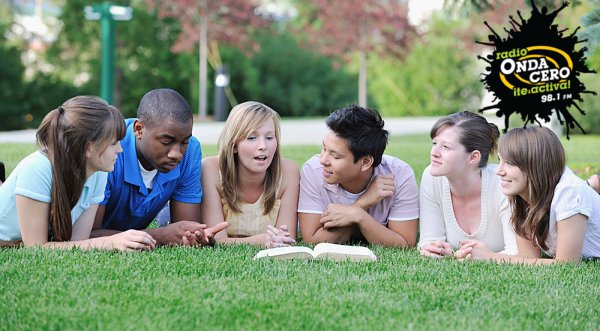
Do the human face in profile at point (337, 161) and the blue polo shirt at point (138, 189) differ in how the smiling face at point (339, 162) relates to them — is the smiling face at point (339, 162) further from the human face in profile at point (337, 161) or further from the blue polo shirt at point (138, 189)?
the blue polo shirt at point (138, 189)

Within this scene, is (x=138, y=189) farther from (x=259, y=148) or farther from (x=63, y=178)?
(x=259, y=148)

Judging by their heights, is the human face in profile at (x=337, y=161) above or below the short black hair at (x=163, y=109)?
below

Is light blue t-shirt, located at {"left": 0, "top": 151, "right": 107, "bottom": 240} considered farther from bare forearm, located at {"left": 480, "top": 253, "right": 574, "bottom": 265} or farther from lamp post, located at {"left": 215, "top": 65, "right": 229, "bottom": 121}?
lamp post, located at {"left": 215, "top": 65, "right": 229, "bottom": 121}

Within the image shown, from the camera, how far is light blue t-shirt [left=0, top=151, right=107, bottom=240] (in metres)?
4.59

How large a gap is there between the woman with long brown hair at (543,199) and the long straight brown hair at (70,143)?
2251mm

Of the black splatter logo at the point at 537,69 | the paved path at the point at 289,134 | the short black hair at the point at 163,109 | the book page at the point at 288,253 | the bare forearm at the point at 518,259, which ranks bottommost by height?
the paved path at the point at 289,134

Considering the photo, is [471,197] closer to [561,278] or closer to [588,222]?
[588,222]

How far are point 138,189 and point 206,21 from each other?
20046mm

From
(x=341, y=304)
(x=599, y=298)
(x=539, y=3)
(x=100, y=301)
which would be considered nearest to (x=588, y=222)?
(x=599, y=298)

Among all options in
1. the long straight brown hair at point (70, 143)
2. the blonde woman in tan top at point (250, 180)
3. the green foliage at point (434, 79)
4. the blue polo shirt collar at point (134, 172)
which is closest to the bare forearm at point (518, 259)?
the blonde woman in tan top at point (250, 180)

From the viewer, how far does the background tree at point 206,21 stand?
24547mm

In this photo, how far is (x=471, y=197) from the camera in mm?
5438

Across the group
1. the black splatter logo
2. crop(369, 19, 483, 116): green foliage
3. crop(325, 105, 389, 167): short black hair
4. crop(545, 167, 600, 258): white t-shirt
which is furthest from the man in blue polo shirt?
crop(369, 19, 483, 116): green foliage

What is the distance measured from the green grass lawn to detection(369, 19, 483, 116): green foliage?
2592 centimetres
